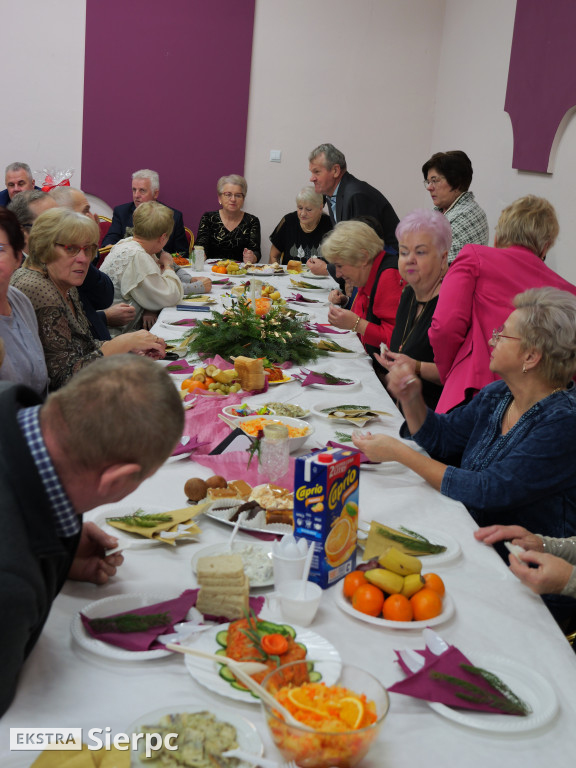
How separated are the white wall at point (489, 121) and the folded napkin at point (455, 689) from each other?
3454mm

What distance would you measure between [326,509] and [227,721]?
46cm

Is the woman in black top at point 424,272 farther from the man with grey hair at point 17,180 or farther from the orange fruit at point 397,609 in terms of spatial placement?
the man with grey hair at point 17,180

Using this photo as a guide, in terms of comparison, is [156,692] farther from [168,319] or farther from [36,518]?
[168,319]

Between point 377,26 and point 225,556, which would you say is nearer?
point 225,556

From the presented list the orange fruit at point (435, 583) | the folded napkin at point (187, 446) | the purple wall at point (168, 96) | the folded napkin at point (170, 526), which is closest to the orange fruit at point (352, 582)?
the orange fruit at point (435, 583)

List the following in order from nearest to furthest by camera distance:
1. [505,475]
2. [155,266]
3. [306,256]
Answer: [505,475] → [155,266] → [306,256]

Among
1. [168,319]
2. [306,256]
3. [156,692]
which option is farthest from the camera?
[306,256]

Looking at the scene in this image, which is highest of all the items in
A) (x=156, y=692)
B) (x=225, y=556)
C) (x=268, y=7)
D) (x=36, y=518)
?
(x=268, y=7)

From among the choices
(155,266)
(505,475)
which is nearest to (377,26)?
(155,266)

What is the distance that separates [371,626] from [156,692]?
41cm

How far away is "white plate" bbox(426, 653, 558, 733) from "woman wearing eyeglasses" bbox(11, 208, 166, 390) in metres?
2.28

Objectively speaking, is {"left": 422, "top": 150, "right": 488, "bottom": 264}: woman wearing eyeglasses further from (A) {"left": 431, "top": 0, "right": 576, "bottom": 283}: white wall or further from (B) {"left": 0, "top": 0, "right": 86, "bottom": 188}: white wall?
(B) {"left": 0, "top": 0, "right": 86, "bottom": 188}: white wall

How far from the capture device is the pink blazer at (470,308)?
3111 mm

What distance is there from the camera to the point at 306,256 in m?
7.37
